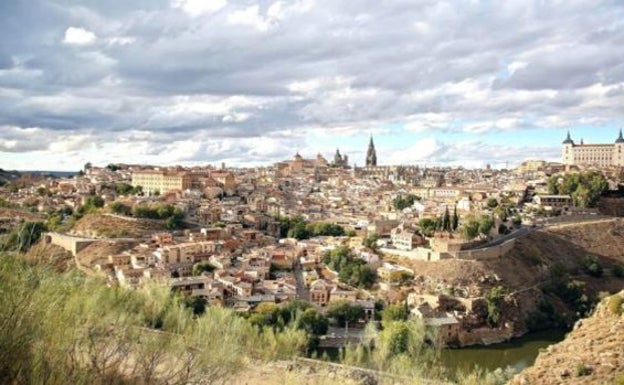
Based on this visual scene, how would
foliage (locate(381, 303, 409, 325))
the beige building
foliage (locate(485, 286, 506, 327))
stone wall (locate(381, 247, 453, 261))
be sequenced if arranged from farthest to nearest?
the beige building
stone wall (locate(381, 247, 453, 261))
foliage (locate(485, 286, 506, 327))
foliage (locate(381, 303, 409, 325))

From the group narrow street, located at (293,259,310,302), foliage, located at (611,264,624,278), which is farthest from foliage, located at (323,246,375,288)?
foliage, located at (611,264,624,278)

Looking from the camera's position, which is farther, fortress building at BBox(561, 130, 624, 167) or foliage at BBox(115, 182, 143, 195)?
fortress building at BBox(561, 130, 624, 167)

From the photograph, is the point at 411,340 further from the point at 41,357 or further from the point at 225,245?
the point at 225,245

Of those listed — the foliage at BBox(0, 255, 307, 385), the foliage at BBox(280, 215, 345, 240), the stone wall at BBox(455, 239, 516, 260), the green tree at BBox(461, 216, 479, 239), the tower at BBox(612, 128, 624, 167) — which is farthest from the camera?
the tower at BBox(612, 128, 624, 167)

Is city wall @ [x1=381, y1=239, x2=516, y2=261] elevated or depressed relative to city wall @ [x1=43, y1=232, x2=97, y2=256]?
depressed

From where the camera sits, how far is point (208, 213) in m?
34.1

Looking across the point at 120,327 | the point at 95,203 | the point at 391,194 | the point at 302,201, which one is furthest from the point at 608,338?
the point at 391,194

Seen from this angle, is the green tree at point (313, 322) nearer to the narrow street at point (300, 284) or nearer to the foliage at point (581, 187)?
the narrow street at point (300, 284)

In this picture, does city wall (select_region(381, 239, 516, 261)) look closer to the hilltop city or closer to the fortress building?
the hilltop city

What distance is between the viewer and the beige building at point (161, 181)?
1702 inches

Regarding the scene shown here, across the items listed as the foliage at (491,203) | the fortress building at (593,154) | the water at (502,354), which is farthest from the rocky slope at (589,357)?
the fortress building at (593,154)

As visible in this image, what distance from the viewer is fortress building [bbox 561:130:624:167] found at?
190 ft

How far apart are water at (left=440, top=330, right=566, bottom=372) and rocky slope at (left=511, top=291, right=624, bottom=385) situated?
5.67 m

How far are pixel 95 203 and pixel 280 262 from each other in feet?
47.0
